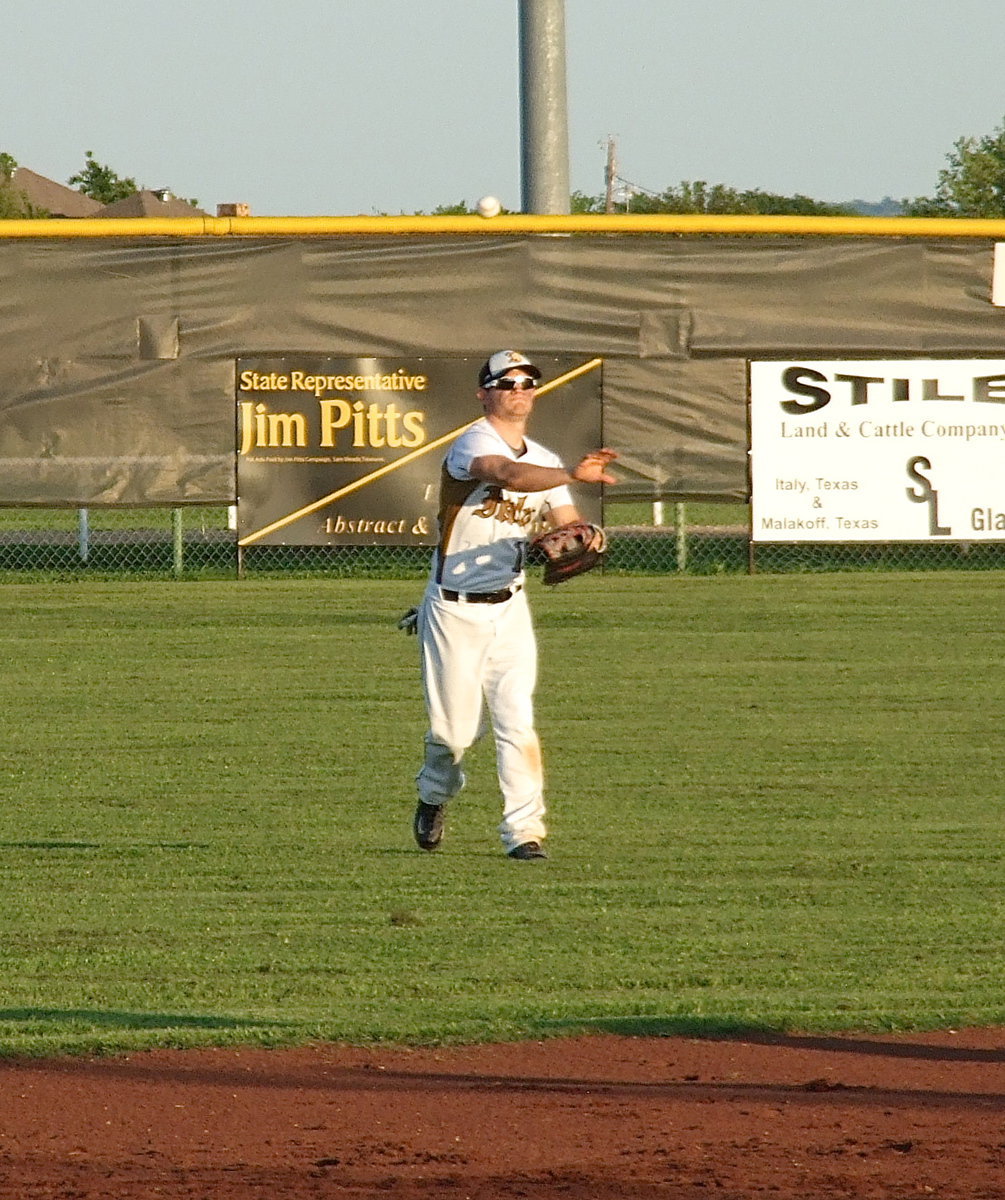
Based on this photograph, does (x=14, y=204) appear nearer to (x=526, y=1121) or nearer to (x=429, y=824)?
(x=429, y=824)

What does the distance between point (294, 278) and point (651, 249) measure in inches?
125

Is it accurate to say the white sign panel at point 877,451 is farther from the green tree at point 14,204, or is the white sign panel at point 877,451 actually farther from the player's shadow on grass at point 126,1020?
the green tree at point 14,204

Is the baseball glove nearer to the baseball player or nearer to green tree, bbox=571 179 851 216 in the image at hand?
the baseball player

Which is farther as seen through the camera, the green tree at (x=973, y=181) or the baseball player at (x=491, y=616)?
the green tree at (x=973, y=181)

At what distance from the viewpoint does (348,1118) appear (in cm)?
498

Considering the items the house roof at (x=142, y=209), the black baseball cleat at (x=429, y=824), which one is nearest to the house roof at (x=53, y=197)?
the house roof at (x=142, y=209)

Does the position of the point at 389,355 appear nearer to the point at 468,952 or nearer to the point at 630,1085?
the point at 468,952

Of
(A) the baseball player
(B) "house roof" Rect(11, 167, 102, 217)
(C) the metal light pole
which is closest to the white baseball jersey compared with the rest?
(A) the baseball player

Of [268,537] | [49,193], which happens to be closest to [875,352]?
[268,537]

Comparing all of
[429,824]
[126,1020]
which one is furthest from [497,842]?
[126,1020]

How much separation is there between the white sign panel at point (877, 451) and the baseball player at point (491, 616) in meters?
10.3

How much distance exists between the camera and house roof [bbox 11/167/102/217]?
67500 millimetres

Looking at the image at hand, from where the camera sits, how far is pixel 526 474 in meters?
7.54

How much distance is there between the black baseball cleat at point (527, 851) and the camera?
8.12m
